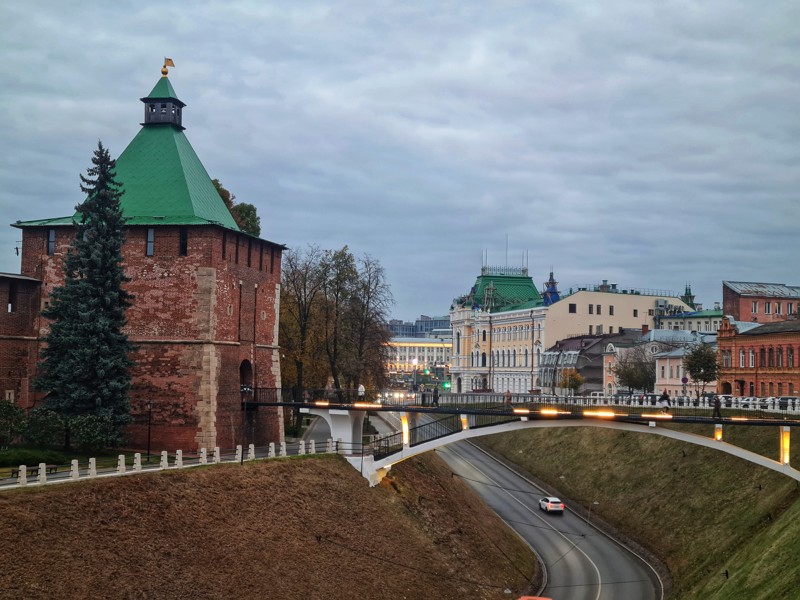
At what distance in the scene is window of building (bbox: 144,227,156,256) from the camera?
1806 inches

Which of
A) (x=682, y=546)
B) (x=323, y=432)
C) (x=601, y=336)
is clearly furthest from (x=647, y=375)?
(x=682, y=546)

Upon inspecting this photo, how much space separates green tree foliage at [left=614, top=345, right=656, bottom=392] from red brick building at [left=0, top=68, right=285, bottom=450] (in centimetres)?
4208

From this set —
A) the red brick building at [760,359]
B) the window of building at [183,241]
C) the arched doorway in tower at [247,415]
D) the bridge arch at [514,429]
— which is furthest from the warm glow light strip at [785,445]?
the window of building at [183,241]

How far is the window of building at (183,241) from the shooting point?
1795 inches

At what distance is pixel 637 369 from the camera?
273ft

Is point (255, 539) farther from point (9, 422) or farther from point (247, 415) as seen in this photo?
point (247, 415)

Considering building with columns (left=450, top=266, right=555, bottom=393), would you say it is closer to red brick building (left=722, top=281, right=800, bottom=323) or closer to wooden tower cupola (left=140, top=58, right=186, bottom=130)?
red brick building (left=722, top=281, right=800, bottom=323)

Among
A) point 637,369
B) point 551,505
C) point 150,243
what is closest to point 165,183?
point 150,243

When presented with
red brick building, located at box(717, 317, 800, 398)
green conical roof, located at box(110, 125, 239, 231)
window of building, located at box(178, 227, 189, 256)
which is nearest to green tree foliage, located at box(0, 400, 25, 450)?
window of building, located at box(178, 227, 189, 256)

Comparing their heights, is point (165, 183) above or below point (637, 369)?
above

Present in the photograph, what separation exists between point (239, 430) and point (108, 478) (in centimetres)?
1628

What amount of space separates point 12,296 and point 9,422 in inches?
406

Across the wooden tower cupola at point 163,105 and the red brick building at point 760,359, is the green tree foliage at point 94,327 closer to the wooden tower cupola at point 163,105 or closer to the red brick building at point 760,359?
the wooden tower cupola at point 163,105

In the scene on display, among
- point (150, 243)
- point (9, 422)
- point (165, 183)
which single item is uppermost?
point (165, 183)
